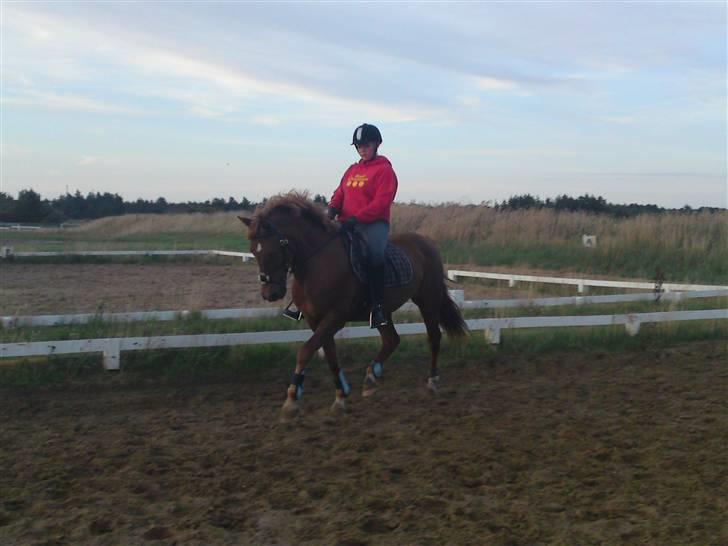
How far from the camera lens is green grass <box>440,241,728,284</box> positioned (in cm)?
1844

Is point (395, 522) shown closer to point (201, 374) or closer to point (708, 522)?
point (708, 522)

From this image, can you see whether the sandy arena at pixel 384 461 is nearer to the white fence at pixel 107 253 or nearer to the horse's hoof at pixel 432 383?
the horse's hoof at pixel 432 383

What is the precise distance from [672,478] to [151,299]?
11039 millimetres

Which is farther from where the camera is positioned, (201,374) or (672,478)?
(201,374)

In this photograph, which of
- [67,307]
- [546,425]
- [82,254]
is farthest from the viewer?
[82,254]

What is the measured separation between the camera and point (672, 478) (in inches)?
190

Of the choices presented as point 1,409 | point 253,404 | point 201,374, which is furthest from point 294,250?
point 1,409

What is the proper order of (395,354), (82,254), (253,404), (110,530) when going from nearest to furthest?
(110,530) < (253,404) < (395,354) < (82,254)

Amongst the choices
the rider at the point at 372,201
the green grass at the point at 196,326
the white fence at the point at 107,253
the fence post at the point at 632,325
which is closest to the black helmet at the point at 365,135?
the rider at the point at 372,201

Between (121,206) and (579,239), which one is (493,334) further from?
(121,206)

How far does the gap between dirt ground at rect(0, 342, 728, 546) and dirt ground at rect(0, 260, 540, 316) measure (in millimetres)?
4249

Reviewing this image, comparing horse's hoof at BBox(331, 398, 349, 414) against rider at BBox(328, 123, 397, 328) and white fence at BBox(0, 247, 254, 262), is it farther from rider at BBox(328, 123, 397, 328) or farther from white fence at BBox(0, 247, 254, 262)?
white fence at BBox(0, 247, 254, 262)

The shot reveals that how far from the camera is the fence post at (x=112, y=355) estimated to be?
300 inches

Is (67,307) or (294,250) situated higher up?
(294,250)
